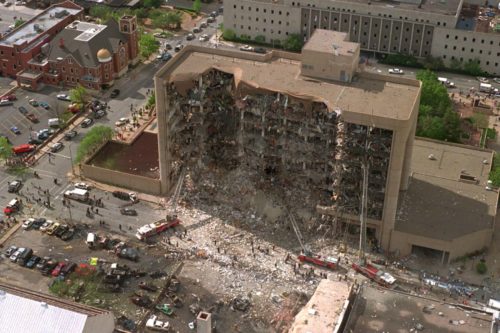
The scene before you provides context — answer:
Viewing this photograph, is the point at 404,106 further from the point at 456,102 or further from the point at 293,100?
the point at 456,102

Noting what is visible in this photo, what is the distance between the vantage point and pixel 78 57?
16712 cm

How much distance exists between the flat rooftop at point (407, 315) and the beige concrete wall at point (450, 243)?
19433mm

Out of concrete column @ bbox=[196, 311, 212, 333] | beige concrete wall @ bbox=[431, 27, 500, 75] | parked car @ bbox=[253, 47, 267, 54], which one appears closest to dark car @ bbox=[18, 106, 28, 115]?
parked car @ bbox=[253, 47, 267, 54]

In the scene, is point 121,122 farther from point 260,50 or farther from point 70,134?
point 260,50

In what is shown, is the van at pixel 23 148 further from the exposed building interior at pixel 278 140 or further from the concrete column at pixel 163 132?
the exposed building interior at pixel 278 140

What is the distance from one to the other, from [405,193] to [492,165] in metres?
22.8

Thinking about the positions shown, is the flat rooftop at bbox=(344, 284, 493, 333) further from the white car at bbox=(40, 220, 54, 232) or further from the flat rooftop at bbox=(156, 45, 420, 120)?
the white car at bbox=(40, 220, 54, 232)

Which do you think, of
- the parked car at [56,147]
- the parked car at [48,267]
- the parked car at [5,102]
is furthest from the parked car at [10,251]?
the parked car at [5,102]

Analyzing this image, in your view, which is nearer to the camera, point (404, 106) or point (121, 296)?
point (121, 296)

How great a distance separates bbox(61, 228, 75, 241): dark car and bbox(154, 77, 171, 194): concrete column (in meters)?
18.6

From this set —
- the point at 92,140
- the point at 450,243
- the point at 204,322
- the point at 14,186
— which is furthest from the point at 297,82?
the point at 14,186

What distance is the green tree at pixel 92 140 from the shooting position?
452 feet

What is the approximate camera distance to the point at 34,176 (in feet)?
445

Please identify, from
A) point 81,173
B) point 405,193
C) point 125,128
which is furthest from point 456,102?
point 81,173
